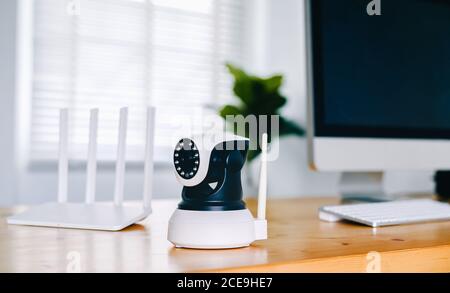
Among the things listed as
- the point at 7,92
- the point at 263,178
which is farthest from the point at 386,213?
the point at 7,92

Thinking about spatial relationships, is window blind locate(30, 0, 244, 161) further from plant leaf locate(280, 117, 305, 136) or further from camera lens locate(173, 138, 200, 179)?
camera lens locate(173, 138, 200, 179)

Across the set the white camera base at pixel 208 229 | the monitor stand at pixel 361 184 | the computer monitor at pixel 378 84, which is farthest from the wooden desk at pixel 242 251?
the monitor stand at pixel 361 184

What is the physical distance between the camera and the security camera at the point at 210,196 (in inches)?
21.9

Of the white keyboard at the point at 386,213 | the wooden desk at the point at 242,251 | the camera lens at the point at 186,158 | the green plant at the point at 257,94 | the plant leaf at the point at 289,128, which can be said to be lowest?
the wooden desk at the point at 242,251

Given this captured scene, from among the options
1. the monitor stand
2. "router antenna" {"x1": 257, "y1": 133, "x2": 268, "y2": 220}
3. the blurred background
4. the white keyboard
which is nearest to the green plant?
the blurred background

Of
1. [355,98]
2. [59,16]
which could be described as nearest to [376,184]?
[355,98]

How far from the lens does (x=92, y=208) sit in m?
0.84

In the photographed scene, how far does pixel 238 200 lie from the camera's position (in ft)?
1.94

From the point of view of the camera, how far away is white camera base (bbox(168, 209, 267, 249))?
1.82ft

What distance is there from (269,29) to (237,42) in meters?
0.19

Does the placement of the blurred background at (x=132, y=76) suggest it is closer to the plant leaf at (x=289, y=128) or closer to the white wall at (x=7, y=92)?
the white wall at (x=7, y=92)

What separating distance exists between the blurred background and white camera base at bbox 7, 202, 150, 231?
3.41 feet
